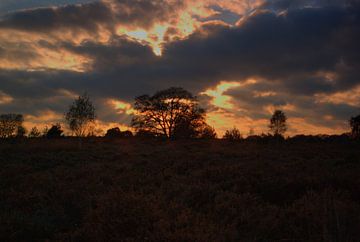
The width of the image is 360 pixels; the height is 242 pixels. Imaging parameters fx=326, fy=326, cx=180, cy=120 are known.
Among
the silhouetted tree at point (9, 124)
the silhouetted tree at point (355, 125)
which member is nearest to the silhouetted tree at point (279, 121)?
the silhouetted tree at point (355, 125)

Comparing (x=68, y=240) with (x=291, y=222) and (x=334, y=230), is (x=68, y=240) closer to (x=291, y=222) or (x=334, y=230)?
(x=291, y=222)

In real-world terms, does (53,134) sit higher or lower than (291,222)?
higher

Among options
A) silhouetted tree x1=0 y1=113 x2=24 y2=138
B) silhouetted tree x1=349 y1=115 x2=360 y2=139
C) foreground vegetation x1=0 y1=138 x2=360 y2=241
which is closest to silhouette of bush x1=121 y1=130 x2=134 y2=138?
silhouetted tree x1=0 y1=113 x2=24 y2=138

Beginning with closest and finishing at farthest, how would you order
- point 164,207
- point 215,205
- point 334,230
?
point 334,230
point 164,207
point 215,205

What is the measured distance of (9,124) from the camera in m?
71.4

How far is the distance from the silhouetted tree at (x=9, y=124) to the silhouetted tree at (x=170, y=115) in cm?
3041

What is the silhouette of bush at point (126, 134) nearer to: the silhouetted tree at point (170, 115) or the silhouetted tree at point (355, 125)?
the silhouetted tree at point (170, 115)

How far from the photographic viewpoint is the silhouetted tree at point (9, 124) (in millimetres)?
69812

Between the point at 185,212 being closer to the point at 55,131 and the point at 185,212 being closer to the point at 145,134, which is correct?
the point at 145,134

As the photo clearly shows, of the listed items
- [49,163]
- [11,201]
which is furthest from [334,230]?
[49,163]

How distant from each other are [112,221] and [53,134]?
59842mm

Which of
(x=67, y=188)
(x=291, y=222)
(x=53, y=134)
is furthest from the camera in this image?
(x=53, y=134)

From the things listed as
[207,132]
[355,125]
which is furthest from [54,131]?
[355,125]

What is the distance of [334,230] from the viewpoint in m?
6.46
